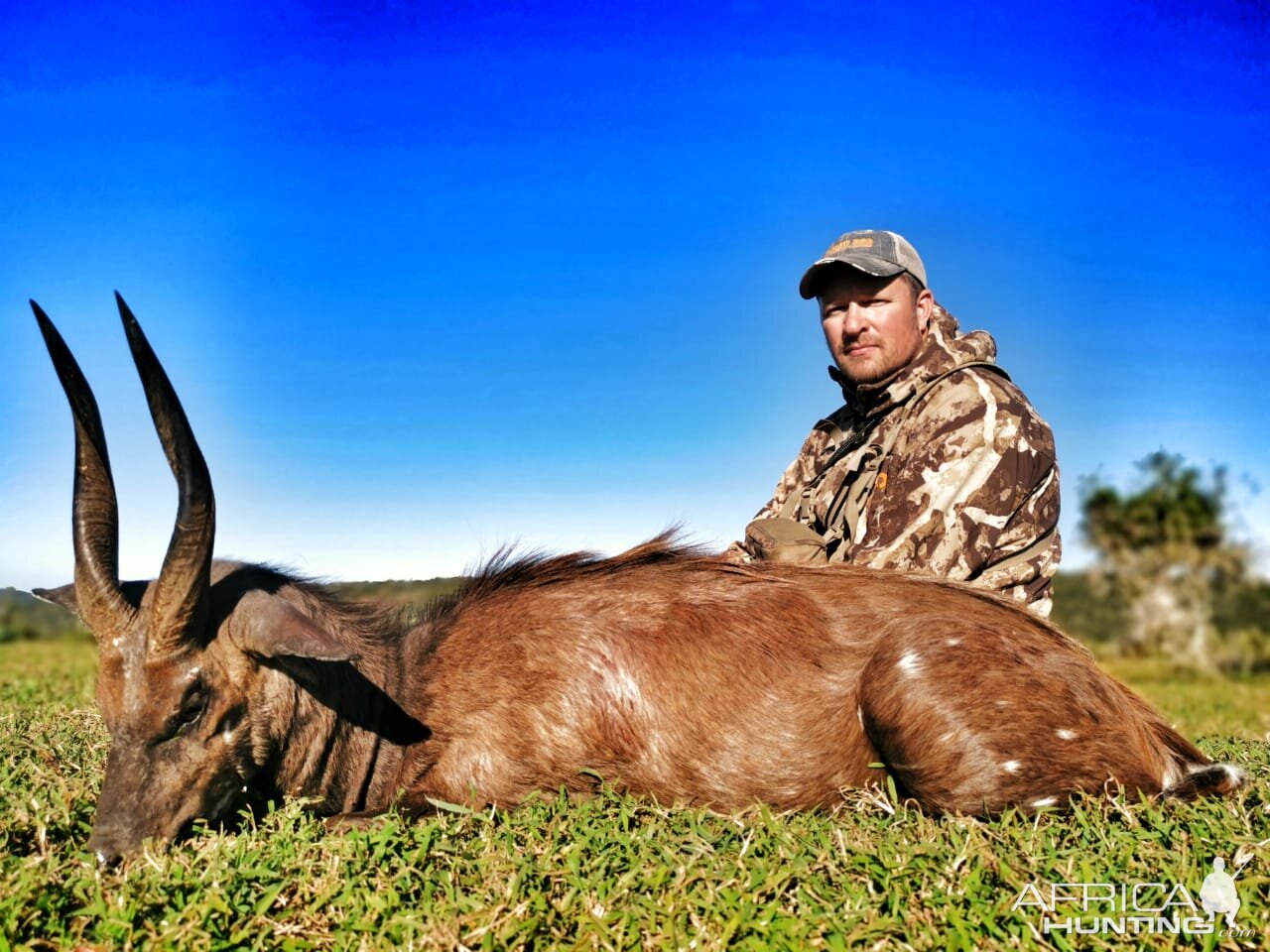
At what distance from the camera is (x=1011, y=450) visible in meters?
5.12

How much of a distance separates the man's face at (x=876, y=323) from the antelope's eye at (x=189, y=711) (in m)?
4.03

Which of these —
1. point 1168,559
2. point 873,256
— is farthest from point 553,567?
point 1168,559

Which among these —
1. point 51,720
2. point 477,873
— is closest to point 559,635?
point 477,873

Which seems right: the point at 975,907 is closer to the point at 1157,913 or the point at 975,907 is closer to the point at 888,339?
the point at 1157,913

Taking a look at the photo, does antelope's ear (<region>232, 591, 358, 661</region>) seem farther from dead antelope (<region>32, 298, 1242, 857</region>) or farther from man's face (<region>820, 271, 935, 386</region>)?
man's face (<region>820, 271, 935, 386</region>)

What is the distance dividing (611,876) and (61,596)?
2886 mm

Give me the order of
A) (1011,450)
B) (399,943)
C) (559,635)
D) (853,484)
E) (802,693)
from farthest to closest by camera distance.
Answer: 1. (853,484)
2. (1011,450)
3. (559,635)
4. (802,693)
5. (399,943)

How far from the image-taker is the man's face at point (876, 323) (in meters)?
5.96

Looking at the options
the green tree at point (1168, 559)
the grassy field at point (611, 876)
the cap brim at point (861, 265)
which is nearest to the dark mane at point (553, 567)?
the grassy field at point (611, 876)

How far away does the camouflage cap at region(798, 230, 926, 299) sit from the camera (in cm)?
585

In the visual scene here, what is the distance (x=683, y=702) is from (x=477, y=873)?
134 centimetres

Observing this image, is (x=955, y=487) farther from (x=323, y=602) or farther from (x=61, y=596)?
(x=61, y=596)

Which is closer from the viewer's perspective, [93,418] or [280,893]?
[280,893]

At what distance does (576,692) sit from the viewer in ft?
14.2
